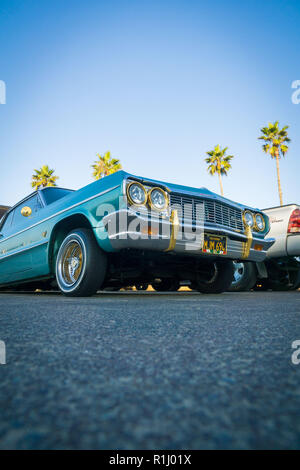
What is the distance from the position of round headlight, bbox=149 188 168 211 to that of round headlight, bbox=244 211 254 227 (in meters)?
1.56

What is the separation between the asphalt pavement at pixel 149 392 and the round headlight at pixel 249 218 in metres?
3.53

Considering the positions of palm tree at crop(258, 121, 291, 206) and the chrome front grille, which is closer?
the chrome front grille

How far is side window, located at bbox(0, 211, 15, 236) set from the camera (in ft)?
19.1

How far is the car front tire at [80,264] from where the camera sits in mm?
3467

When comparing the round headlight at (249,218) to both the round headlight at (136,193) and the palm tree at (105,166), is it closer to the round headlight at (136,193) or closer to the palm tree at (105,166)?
the round headlight at (136,193)

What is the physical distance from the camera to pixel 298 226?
5.86 metres

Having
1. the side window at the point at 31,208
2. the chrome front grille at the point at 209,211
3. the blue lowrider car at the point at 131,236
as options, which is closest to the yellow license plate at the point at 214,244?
the blue lowrider car at the point at 131,236

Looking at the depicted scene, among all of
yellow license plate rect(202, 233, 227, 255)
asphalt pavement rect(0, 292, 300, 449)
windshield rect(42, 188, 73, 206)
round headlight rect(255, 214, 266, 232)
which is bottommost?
asphalt pavement rect(0, 292, 300, 449)

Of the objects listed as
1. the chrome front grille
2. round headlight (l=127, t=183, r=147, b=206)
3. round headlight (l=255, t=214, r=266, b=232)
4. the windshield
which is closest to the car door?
the windshield

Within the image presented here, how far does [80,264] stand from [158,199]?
44.6 inches

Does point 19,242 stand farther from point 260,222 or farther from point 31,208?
point 260,222

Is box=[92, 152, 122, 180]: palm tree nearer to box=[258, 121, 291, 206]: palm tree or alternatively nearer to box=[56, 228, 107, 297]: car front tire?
box=[258, 121, 291, 206]: palm tree

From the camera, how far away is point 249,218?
15.2 feet
